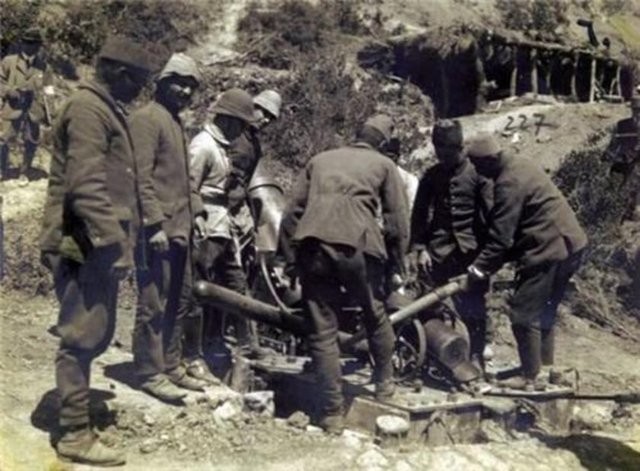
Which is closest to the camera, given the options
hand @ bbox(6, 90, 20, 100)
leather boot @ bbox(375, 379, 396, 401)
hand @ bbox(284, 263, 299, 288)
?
leather boot @ bbox(375, 379, 396, 401)

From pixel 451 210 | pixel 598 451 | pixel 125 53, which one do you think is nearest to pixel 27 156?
pixel 451 210

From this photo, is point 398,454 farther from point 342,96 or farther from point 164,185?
point 342,96

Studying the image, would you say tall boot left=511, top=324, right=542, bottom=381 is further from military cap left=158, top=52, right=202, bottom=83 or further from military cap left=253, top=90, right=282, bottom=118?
military cap left=158, top=52, right=202, bottom=83

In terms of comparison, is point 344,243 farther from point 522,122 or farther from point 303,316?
point 522,122

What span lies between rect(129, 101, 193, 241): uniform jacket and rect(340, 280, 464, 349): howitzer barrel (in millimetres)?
1356

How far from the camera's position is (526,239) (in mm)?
6410

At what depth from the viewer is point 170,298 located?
222 inches

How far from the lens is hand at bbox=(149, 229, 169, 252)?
514 cm

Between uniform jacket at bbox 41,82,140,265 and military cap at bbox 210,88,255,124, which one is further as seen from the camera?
military cap at bbox 210,88,255,124

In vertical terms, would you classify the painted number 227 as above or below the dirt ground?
above

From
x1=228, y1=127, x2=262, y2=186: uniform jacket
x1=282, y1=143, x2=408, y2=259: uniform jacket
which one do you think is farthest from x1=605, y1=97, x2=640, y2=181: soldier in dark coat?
x1=282, y1=143, x2=408, y2=259: uniform jacket

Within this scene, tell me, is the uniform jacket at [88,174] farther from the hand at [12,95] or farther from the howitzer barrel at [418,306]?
the hand at [12,95]

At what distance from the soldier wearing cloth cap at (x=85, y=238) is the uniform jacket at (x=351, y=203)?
4.15ft

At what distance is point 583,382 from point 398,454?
9.72 ft
